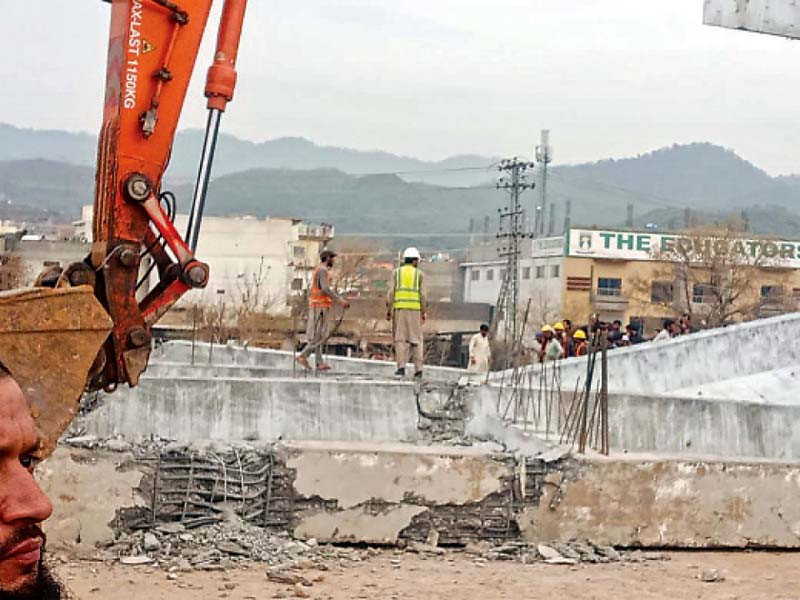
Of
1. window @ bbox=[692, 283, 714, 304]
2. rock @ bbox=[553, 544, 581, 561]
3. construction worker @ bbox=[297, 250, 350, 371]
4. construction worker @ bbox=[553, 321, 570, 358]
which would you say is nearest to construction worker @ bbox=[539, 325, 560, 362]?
construction worker @ bbox=[553, 321, 570, 358]

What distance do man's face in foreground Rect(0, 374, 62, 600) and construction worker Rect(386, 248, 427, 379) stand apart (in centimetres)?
889

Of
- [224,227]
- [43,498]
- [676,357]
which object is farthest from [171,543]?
[224,227]

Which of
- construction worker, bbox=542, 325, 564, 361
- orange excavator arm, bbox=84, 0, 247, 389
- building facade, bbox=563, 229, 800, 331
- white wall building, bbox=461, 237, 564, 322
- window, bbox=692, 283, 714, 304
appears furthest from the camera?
white wall building, bbox=461, 237, 564, 322

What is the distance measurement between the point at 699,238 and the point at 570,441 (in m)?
Answer: 55.4

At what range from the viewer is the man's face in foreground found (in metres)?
2.66

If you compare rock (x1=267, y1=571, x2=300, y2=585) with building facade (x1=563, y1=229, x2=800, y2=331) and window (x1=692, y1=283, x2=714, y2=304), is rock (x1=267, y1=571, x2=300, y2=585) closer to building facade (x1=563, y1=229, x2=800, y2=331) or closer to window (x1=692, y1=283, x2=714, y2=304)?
building facade (x1=563, y1=229, x2=800, y2=331)

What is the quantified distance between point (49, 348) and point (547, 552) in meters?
3.59

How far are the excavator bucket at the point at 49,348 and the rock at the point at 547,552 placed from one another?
3331mm

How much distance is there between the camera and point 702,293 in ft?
201

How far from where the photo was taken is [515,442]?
8.50 meters

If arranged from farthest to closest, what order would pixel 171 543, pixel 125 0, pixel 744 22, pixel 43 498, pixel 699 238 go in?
1. pixel 699 238
2. pixel 744 22
3. pixel 171 543
4. pixel 125 0
5. pixel 43 498

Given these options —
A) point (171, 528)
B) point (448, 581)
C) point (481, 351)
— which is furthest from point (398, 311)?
point (448, 581)

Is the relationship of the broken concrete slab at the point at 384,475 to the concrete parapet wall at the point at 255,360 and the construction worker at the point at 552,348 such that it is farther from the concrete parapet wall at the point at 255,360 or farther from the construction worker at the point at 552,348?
the construction worker at the point at 552,348

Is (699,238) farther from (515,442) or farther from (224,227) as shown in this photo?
(515,442)
